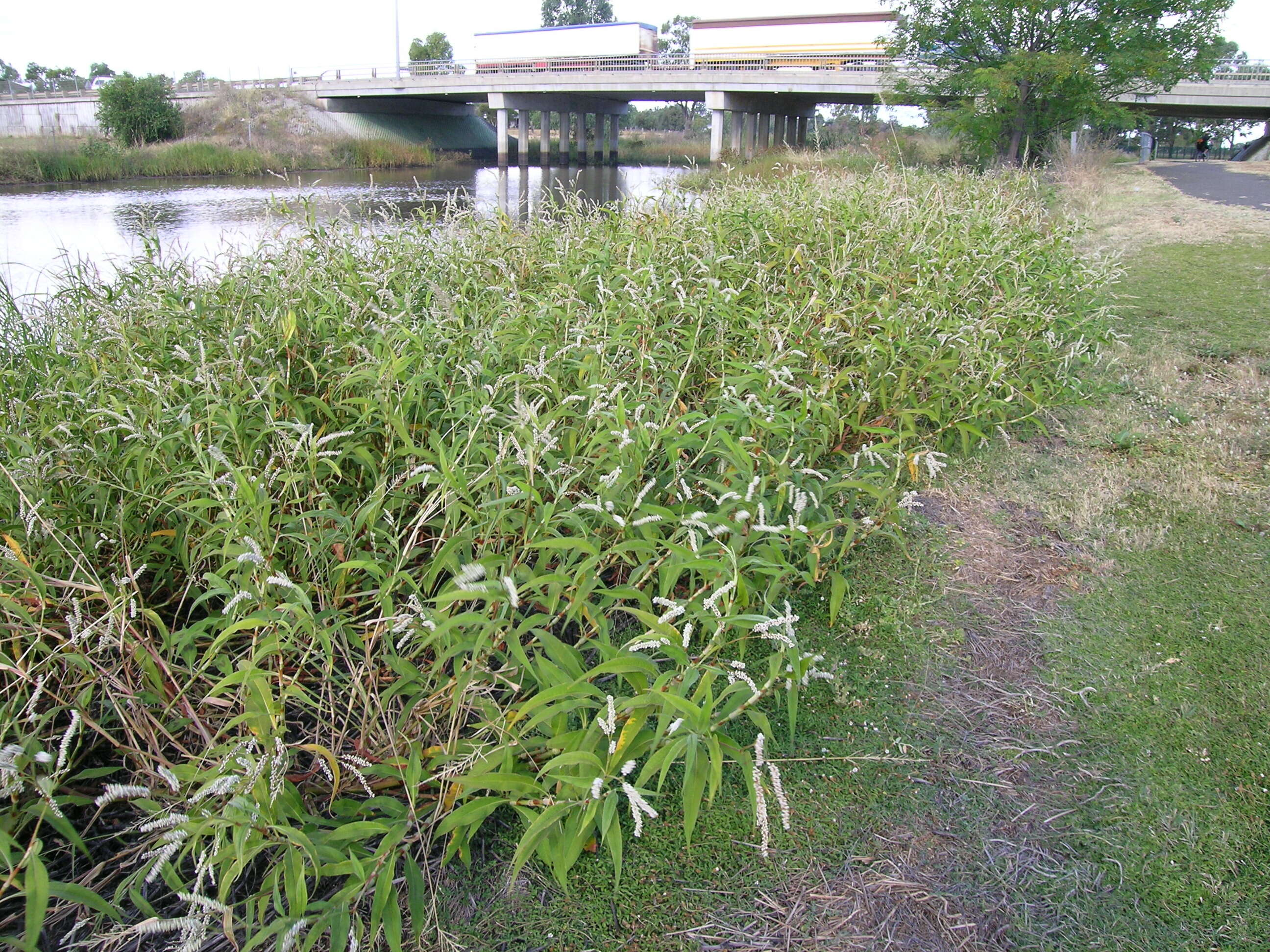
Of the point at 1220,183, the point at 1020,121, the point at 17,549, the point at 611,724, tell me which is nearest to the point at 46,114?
the point at 1020,121

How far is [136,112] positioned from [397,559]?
110ft

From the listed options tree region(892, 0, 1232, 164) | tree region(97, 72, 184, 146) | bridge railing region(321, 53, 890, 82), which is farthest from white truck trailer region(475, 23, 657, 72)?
tree region(892, 0, 1232, 164)

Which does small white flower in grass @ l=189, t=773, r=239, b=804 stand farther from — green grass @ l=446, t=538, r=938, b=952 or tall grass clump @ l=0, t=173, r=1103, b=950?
green grass @ l=446, t=538, r=938, b=952

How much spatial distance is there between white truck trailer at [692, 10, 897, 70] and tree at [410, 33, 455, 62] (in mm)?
33646

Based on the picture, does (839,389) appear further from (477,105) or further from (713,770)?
(477,105)

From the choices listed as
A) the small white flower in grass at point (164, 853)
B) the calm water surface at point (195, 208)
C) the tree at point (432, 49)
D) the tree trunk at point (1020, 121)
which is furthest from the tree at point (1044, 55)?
the tree at point (432, 49)

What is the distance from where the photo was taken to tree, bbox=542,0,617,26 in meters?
91.2

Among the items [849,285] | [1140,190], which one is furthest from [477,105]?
[849,285]

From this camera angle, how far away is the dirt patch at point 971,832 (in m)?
1.53

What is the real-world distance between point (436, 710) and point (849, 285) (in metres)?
3.26

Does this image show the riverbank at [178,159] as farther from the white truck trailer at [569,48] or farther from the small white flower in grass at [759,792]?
the small white flower in grass at [759,792]

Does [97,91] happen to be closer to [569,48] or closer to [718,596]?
[569,48]

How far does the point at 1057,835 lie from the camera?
173 centimetres

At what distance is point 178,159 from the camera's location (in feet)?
79.7
